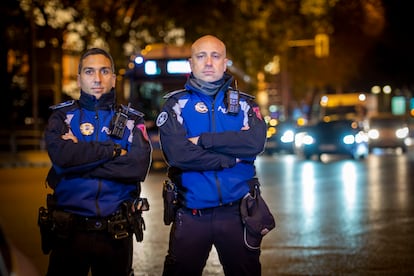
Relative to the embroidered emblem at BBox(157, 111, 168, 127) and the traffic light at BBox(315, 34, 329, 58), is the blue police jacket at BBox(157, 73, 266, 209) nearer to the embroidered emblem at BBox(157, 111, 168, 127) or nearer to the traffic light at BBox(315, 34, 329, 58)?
the embroidered emblem at BBox(157, 111, 168, 127)

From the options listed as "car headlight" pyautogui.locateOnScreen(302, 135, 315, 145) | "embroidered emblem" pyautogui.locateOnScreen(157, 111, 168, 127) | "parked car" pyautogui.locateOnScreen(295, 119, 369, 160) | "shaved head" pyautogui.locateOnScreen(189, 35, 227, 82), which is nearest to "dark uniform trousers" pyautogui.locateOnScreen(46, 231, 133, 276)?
"embroidered emblem" pyautogui.locateOnScreen(157, 111, 168, 127)

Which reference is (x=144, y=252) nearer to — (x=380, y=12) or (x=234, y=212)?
(x=234, y=212)

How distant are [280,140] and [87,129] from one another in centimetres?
3119

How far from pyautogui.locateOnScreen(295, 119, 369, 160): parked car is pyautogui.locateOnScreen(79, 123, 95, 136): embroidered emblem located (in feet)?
80.3

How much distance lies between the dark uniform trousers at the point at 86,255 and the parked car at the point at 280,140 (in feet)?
101

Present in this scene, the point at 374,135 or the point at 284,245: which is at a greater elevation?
the point at 374,135

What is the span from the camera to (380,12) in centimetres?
4638

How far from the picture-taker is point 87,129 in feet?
15.8

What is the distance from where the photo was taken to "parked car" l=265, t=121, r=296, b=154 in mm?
35619

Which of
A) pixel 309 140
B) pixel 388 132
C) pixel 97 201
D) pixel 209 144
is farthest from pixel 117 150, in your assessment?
pixel 388 132

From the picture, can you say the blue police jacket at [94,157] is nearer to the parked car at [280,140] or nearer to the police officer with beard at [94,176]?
the police officer with beard at [94,176]

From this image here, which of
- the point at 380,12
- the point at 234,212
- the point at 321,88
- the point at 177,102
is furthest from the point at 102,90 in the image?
the point at 321,88

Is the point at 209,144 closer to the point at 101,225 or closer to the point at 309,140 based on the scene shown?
the point at 101,225

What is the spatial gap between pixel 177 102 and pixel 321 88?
2297 inches
